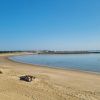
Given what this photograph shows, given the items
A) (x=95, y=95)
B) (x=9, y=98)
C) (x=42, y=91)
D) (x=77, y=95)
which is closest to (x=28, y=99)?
(x=9, y=98)

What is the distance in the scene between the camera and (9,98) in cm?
970

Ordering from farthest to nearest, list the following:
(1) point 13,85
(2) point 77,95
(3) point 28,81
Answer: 1. (3) point 28,81
2. (1) point 13,85
3. (2) point 77,95

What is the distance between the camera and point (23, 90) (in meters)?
11.5

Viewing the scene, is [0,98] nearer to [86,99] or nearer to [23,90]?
[23,90]

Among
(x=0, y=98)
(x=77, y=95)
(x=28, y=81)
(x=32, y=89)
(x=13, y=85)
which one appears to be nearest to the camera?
(x=0, y=98)

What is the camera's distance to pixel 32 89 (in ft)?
38.9

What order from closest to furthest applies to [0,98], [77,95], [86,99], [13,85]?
[0,98]
[86,99]
[77,95]
[13,85]

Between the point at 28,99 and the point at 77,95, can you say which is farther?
the point at 77,95

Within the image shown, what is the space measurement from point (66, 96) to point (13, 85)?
413 cm

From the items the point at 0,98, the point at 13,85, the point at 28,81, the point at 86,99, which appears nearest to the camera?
the point at 0,98

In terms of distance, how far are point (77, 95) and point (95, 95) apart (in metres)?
1.13

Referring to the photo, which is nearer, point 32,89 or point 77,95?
point 77,95

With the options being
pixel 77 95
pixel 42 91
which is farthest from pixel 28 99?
pixel 77 95

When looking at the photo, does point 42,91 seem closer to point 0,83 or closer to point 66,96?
point 66,96
